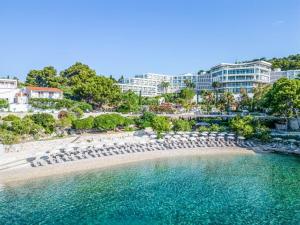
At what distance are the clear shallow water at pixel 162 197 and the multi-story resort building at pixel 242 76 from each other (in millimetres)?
61684

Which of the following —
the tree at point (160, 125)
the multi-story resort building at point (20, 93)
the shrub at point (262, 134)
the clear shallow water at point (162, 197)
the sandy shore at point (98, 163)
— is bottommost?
the clear shallow water at point (162, 197)

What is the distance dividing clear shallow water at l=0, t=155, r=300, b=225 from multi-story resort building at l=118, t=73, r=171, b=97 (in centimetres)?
9668

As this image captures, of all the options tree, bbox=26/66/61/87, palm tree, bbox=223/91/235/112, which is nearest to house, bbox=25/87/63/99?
tree, bbox=26/66/61/87

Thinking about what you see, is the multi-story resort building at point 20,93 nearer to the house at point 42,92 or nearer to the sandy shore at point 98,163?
the house at point 42,92

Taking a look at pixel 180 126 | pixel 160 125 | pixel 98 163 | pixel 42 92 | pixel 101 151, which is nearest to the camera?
pixel 98 163

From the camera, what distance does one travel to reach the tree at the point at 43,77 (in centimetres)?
7819

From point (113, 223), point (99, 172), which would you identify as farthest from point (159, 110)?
point (113, 223)

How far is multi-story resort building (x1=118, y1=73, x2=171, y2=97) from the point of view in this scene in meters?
125

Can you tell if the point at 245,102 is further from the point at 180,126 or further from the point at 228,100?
the point at 180,126

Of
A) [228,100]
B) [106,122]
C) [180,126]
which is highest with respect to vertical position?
[228,100]

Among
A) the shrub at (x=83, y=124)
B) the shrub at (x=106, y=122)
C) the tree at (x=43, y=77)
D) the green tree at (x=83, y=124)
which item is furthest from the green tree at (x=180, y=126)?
the tree at (x=43, y=77)

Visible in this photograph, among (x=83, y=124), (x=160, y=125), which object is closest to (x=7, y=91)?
(x=83, y=124)

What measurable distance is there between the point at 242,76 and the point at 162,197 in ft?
246

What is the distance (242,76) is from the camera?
8838 cm
